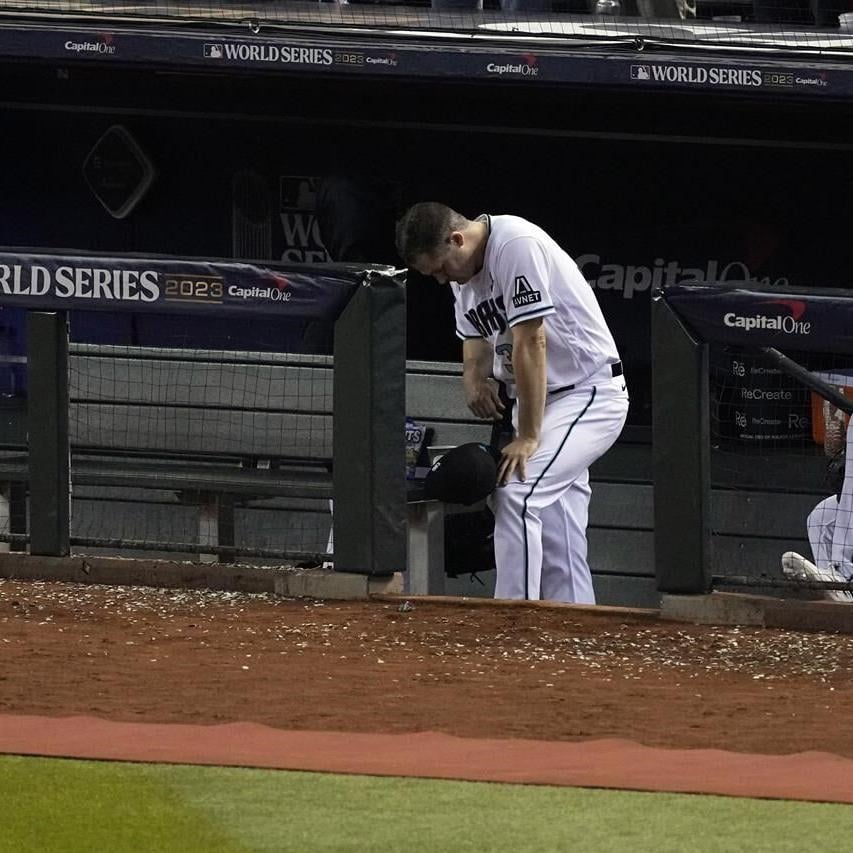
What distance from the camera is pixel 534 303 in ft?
21.4

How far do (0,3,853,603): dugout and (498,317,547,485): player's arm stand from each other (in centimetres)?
312

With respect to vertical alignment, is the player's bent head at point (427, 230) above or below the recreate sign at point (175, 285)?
above

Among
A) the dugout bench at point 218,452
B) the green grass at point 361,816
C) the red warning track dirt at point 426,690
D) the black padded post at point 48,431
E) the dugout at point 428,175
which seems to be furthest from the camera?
the dugout at point 428,175

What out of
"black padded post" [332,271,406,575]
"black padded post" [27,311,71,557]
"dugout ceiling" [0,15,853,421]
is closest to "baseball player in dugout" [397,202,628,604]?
"black padded post" [332,271,406,575]

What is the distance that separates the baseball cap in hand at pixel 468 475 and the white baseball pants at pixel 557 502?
2.3 inches

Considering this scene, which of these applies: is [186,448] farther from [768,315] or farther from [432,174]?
[432,174]

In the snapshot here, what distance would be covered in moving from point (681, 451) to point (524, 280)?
776mm

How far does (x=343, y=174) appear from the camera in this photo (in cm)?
1082

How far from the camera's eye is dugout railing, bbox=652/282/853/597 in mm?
6320

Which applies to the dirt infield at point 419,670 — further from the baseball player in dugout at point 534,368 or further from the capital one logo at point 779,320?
the capital one logo at point 779,320

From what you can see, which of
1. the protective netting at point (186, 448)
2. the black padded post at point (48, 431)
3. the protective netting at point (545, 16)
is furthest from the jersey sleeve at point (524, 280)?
the protective netting at point (545, 16)

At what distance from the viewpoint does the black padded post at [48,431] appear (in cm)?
707

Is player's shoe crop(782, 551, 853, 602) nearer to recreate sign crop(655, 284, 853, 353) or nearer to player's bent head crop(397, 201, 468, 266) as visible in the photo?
recreate sign crop(655, 284, 853, 353)

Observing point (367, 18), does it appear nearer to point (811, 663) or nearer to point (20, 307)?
point (20, 307)
